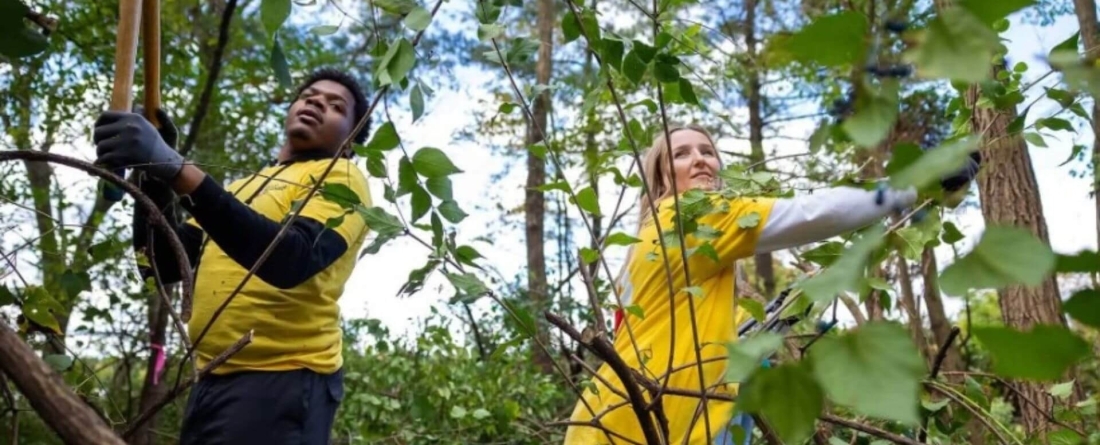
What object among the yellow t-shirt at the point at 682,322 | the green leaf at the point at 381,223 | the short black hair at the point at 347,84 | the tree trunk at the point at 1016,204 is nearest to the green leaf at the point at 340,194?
the green leaf at the point at 381,223

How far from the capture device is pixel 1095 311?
433 mm

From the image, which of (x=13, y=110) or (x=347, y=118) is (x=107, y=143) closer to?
(x=347, y=118)

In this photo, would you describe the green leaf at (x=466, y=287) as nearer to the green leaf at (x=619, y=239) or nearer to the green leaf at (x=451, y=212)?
the green leaf at (x=451, y=212)

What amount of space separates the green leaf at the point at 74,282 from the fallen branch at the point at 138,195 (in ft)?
1.09

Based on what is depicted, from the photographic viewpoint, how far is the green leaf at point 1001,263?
14.5 inches

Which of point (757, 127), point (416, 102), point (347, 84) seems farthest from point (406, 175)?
point (757, 127)

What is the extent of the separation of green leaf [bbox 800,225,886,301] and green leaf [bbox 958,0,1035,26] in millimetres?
100

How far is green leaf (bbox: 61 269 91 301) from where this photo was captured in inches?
57.0

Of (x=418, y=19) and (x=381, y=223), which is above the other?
(x=418, y=19)

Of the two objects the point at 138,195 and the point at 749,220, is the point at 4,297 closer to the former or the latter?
the point at 138,195

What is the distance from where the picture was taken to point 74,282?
1459mm

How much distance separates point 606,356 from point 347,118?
1.70m

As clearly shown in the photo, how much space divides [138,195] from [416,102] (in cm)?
37

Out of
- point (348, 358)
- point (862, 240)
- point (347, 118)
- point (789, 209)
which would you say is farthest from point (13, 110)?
point (862, 240)
